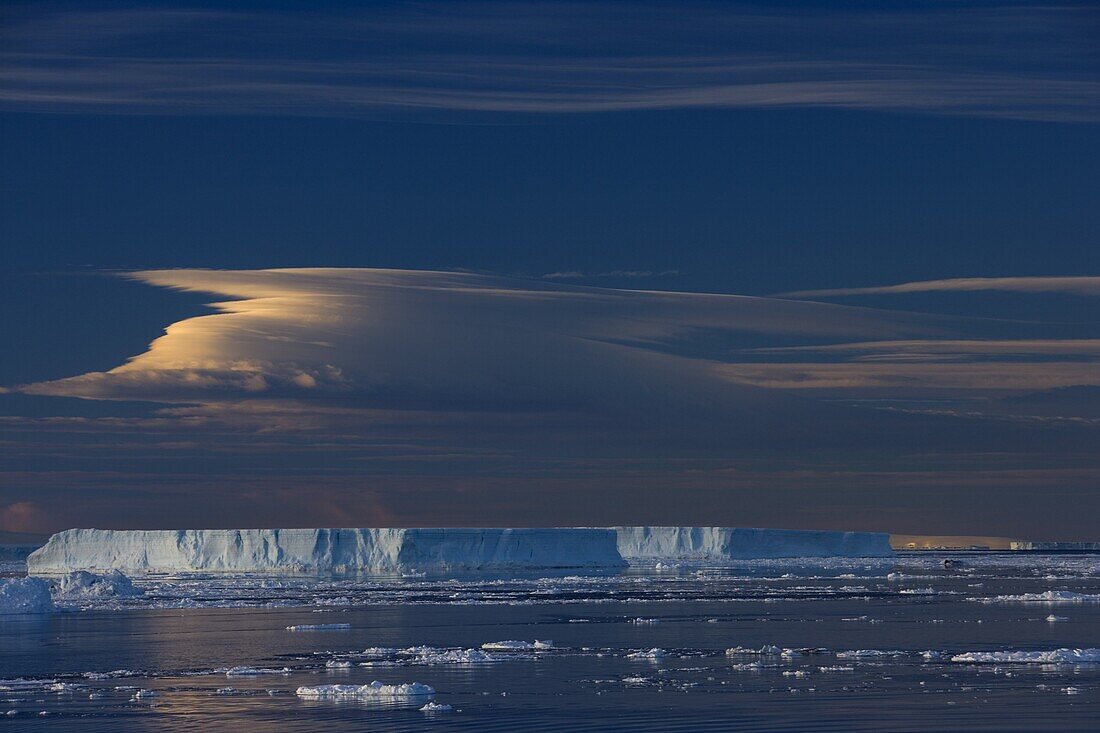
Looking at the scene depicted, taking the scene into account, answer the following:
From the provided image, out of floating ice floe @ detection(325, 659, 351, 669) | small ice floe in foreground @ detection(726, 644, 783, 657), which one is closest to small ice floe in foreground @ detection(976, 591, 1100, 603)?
small ice floe in foreground @ detection(726, 644, 783, 657)

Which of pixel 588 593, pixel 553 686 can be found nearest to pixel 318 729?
pixel 553 686

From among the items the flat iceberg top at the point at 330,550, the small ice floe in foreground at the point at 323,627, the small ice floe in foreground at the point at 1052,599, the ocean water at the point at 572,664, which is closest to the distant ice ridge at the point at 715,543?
the flat iceberg top at the point at 330,550

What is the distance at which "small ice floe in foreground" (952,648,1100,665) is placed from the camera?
20.6m

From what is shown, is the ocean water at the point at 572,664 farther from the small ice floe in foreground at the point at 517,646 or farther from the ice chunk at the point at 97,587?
the ice chunk at the point at 97,587

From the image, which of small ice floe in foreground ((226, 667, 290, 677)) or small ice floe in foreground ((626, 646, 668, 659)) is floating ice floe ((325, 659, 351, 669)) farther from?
small ice floe in foreground ((626, 646, 668, 659))

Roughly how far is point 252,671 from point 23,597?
1741 cm

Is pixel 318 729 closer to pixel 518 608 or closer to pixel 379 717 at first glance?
pixel 379 717

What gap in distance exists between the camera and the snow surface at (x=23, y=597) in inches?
1431

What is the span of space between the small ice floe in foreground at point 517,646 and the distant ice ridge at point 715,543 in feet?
185

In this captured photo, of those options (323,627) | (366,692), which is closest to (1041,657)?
(366,692)

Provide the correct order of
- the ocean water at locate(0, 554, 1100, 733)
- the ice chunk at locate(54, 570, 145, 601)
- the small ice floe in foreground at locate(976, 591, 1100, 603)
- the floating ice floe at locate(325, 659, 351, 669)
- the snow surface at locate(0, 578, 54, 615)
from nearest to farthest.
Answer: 1. the ocean water at locate(0, 554, 1100, 733)
2. the floating ice floe at locate(325, 659, 351, 669)
3. the small ice floe in foreground at locate(976, 591, 1100, 603)
4. the snow surface at locate(0, 578, 54, 615)
5. the ice chunk at locate(54, 570, 145, 601)

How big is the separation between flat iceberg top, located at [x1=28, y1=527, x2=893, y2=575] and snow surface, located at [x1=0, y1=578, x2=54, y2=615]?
93.9 feet

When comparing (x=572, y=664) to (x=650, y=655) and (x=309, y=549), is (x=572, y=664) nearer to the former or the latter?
(x=650, y=655)

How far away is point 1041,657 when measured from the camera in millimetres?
20938
